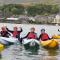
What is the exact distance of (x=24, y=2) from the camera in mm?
28234

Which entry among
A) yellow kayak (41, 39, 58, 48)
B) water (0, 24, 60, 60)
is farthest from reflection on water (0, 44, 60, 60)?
yellow kayak (41, 39, 58, 48)

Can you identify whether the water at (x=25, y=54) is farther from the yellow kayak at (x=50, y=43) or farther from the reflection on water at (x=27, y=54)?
the yellow kayak at (x=50, y=43)

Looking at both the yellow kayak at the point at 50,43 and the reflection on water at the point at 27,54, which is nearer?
the reflection on water at the point at 27,54

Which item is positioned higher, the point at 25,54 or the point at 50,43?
the point at 50,43

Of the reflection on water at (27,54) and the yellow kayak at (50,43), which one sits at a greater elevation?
the yellow kayak at (50,43)

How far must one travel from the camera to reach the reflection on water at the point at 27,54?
13492 millimetres

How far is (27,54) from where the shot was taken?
47.5ft

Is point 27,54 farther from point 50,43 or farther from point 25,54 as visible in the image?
point 50,43

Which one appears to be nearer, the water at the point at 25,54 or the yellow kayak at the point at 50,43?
the water at the point at 25,54

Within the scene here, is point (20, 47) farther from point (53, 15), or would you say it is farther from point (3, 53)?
point (53, 15)

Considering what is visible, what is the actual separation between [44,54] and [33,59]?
1396 mm

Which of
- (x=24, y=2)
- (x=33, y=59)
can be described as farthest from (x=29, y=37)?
(x=24, y=2)

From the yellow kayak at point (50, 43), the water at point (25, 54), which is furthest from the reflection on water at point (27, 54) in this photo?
the yellow kayak at point (50, 43)

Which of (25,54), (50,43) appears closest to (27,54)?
(25,54)
